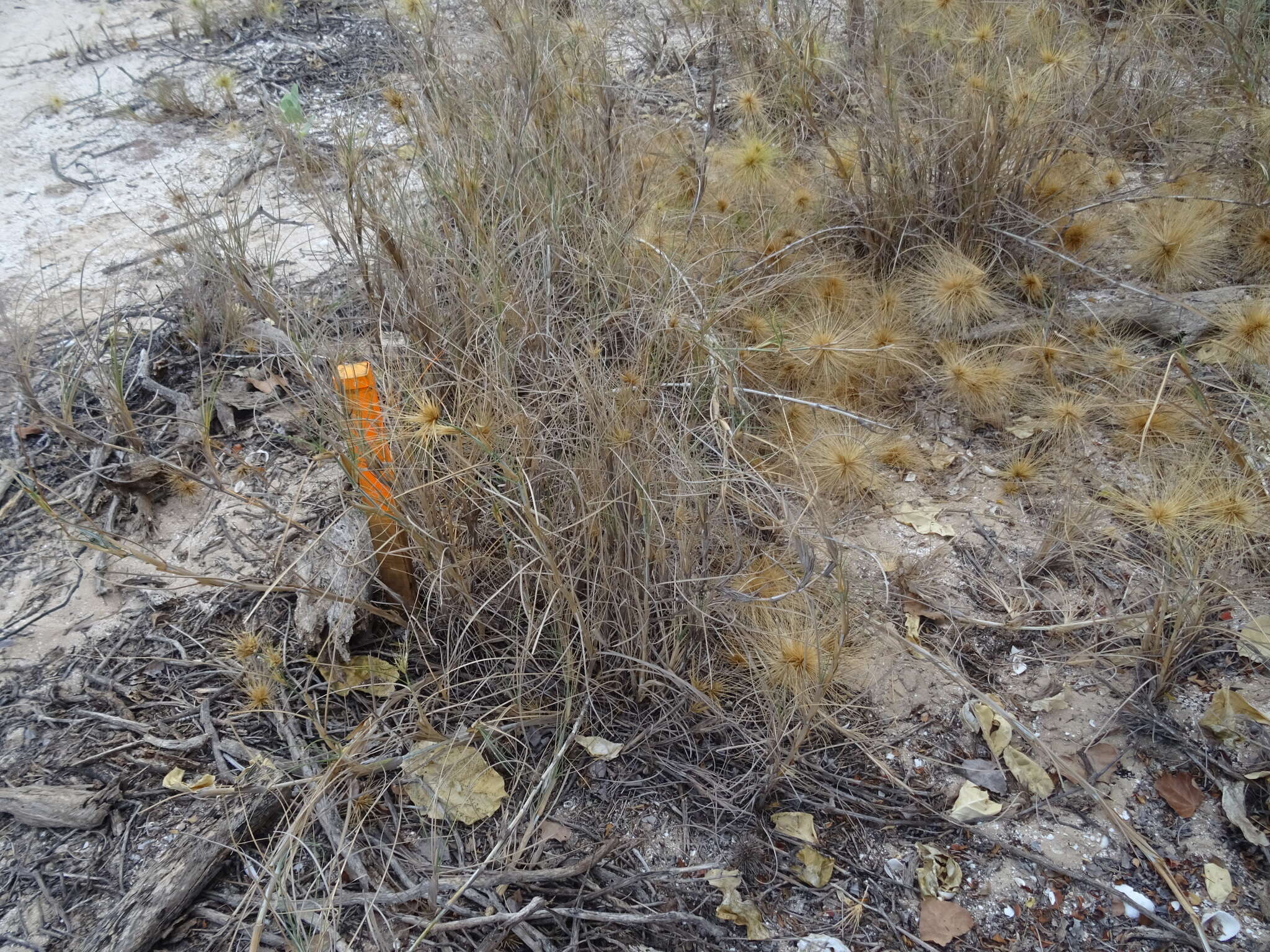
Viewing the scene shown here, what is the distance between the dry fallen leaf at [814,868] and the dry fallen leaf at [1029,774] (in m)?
0.38

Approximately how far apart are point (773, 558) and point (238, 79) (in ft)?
11.3

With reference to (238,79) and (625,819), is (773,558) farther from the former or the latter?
(238,79)

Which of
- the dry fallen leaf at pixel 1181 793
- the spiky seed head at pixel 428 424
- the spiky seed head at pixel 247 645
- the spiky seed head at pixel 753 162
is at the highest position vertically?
the spiky seed head at pixel 753 162

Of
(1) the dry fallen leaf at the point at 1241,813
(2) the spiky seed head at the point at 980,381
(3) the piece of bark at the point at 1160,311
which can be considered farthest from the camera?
(3) the piece of bark at the point at 1160,311

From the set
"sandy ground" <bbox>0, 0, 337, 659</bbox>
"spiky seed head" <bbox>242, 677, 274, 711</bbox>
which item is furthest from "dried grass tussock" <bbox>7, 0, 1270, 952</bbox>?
"sandy ground" <bbox>0, 0, 337, 659</bbox>

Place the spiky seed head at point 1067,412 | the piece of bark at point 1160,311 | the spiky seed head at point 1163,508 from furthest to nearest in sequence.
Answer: the piece of bark at point 1160,311 → the spiky seed head at point 1067,412 → the spiky seed head at point 1163,508

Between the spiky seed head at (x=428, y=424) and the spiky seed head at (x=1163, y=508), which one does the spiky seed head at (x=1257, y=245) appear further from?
the spiky seed head at (x=428, y=424)

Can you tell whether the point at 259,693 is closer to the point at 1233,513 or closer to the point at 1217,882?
the point at 1217,882

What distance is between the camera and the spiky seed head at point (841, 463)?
1.80 meters

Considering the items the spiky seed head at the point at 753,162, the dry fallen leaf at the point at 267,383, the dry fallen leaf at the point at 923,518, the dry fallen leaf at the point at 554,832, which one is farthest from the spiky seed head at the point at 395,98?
Answer: the dry fallen leaf at the point at 554,832

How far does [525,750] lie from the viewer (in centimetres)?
153

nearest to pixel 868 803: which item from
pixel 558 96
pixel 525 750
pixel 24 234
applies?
pixel 525 750

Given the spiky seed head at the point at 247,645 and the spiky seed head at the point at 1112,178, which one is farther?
the spiky seed head at the point at 1112,178

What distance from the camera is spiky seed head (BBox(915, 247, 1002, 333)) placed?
219 centimetres
